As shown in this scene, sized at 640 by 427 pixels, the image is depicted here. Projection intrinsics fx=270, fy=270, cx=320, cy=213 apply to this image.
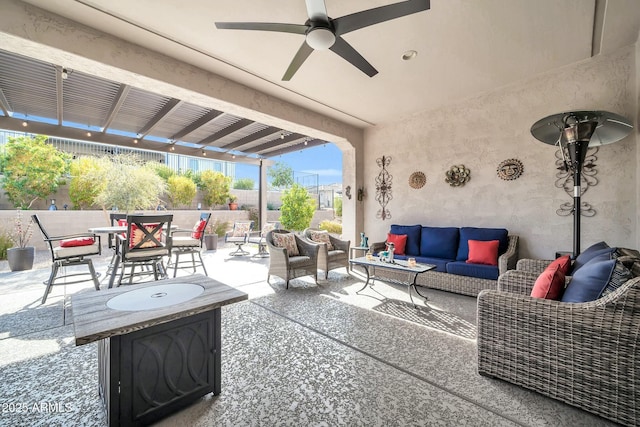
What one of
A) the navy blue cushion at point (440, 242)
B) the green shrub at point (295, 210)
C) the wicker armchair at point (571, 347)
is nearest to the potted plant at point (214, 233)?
the green shrub at point (295, 210)

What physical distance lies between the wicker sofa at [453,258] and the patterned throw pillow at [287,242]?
1.36 metres

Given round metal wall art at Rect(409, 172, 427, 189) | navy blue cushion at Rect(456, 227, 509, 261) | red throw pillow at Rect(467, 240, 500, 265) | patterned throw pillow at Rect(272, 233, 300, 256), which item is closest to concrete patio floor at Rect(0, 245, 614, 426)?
red throw pillow at Rect(467, 240, 500, 265)

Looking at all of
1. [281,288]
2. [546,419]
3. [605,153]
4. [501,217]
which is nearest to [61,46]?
[281,288]

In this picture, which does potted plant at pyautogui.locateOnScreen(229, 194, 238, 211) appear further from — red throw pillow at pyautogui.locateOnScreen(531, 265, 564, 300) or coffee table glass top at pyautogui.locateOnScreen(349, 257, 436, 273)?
red throw pillow at pyautogui.locateOnScreen(531, 265, 564, 300)

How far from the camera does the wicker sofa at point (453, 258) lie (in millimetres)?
3537

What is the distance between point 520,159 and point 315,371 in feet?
13.4

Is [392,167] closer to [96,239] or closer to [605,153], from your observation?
[605,153]

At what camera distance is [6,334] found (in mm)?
2471

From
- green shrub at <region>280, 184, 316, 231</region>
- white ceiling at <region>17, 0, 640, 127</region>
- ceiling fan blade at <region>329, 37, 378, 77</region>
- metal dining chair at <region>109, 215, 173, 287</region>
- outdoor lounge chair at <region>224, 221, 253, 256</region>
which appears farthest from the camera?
green shrub at <region>280, 184, 316, 231</region>

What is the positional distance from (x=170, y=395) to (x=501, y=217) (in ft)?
15.1

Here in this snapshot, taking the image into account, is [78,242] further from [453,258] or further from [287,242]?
[453,258]

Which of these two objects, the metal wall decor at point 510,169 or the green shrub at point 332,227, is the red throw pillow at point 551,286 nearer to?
the metal wall decor at point 510,169

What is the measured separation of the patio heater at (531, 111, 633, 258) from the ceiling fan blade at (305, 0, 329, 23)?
8.77 feet

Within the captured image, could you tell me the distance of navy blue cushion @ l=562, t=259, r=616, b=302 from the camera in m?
1.64
